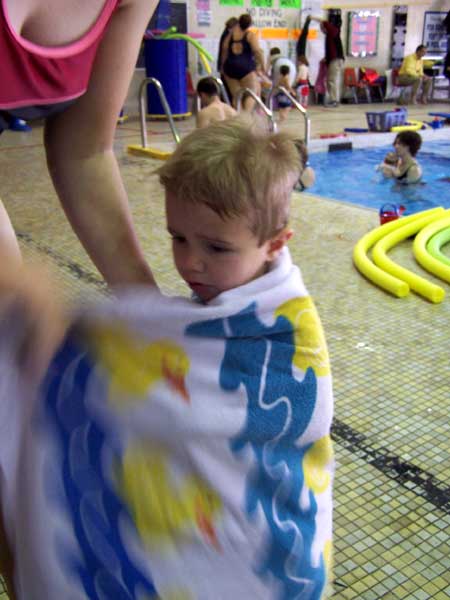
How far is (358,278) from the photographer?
3.22 metres

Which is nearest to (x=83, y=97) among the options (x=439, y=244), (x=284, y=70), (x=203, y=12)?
(x=439, y=244)

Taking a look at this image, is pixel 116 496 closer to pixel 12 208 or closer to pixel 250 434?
pixel 250 434

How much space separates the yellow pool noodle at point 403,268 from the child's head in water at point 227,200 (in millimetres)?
2146

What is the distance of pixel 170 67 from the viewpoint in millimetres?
10352

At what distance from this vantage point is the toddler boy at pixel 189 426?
85 cm

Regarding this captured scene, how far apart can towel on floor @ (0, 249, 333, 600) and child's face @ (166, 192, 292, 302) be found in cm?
5

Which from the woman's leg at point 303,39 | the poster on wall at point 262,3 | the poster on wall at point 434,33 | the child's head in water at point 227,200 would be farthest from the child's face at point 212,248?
the poster on wall at point 434,33

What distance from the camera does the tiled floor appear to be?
58.0 inches

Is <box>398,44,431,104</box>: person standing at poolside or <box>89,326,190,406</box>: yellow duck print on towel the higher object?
<box>89,326,190,406</box>: yellow duck print on towel

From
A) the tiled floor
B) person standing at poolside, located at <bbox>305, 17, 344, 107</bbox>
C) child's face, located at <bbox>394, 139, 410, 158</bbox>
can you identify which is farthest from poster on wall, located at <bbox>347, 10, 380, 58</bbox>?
the tiled floor

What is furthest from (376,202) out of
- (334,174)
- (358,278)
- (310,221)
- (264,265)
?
(264,265)

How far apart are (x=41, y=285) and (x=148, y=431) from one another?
0.26m

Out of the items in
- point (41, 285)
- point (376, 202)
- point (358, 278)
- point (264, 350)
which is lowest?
point (376, 202)

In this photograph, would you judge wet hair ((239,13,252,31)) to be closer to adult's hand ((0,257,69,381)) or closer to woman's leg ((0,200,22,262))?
woman's leg ((0,200,22,262))
